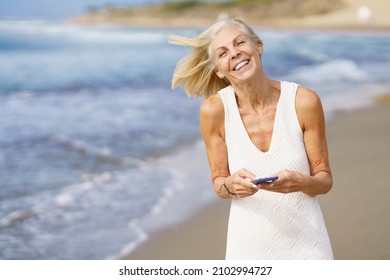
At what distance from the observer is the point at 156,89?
18.5ft

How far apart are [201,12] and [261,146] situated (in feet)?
10.3

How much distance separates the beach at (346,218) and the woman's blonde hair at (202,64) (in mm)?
1196

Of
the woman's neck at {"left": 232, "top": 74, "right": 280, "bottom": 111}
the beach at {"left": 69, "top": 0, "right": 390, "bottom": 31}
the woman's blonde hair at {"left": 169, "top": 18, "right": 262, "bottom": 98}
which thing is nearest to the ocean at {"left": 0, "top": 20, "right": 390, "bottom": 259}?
the beach at {"left": 69, "top": 0, "right": 390, "bottom": 31}

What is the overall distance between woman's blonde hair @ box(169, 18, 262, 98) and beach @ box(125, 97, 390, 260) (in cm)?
120

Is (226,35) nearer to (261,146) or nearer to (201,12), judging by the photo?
(261,146)

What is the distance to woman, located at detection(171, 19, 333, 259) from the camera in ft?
4.87

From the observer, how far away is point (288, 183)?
1.41 m

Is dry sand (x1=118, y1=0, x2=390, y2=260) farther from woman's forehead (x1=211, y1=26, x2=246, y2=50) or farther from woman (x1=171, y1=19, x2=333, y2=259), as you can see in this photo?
woman's forehead (x1=211, y1=26, x2=246, y2=50)

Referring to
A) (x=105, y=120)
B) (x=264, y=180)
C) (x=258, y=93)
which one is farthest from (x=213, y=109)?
(x=105, y=120)

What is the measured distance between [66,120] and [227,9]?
49.2 inches

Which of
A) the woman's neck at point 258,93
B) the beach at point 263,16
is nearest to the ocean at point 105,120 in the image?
the beach at point 263,16
